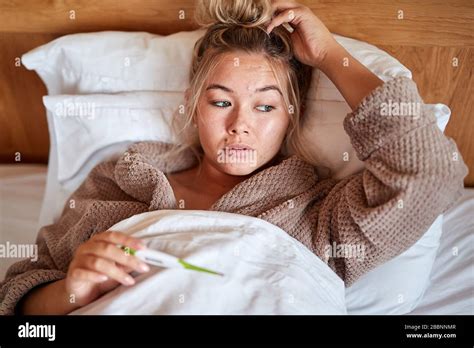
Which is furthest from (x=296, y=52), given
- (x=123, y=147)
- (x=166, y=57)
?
(x=123, y=147)

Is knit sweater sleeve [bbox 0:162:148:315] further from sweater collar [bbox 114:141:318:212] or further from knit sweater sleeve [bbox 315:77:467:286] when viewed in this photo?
knit sweater sleeve [bbox 315:77:467:286]

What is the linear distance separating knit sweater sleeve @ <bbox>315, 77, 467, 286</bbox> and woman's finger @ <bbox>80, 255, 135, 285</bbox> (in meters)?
0.39

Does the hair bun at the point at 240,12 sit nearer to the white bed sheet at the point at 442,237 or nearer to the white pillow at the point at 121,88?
the white pillow at the point at 121,88

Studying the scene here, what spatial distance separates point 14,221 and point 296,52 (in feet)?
2.87

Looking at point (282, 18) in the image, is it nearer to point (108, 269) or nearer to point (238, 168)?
point (238, 168)

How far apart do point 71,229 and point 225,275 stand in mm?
421

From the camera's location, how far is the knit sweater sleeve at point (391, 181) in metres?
0.92

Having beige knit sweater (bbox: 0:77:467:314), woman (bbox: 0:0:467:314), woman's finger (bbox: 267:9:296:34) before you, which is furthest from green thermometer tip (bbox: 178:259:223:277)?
woman's finger (bbox: 267:9:296:34)

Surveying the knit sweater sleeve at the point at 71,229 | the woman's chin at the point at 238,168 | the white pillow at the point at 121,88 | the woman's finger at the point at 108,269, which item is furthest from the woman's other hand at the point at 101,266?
the white pillow at the point at 121,88

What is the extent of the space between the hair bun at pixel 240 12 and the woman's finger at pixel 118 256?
1.78 ft

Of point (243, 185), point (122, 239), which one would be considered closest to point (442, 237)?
point (243, 185)

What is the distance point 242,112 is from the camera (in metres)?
1.08

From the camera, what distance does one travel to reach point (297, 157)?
3.76 feet
